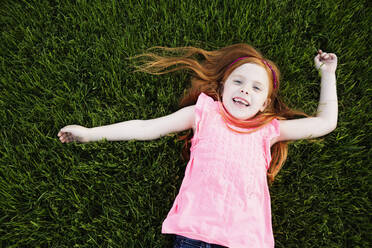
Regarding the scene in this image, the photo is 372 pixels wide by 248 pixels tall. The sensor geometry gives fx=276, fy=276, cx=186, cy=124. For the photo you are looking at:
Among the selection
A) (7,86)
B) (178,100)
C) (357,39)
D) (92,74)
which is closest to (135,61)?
(92,74)

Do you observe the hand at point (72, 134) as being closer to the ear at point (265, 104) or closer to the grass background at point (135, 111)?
the grass background at point (135, 111)

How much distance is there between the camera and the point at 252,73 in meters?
1.96

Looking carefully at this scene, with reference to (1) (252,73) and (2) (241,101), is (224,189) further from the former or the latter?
(1) (252,73)

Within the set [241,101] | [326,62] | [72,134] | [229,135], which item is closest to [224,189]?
[229,135]

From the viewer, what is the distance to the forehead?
1944mm

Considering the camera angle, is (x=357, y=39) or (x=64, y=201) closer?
(x=64, y=201)

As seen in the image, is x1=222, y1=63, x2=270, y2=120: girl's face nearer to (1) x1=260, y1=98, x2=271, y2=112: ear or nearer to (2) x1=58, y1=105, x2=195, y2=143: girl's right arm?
(1) x1=260, y1=98, x2=271, y2=112: ear

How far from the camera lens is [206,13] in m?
2.65

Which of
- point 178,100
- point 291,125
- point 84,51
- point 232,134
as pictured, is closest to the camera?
point 232,134

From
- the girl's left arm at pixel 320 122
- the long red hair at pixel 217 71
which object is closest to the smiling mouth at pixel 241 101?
the long red hair at pixel 217 71

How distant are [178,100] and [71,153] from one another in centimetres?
94

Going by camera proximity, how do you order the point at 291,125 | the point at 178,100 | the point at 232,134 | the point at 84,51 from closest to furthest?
the point at 232,134
the point at 291,125
the point at 178,100
the point at 84,51

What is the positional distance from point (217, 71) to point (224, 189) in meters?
1.04

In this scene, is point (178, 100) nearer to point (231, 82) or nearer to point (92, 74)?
point (231, 82)
